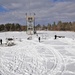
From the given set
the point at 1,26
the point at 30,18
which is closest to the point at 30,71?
the point at 30,18

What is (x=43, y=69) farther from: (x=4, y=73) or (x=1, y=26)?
(x=1, y=26)

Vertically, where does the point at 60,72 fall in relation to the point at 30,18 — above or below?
below

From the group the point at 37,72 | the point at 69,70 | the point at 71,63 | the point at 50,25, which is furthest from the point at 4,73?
the point at 50,25

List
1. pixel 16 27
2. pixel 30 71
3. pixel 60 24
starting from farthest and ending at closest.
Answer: pixel 60 24 < pixel 16 27 < pixel 30 71

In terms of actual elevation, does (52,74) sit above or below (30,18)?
below

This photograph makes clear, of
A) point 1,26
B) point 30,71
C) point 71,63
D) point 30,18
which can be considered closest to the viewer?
point 30,71

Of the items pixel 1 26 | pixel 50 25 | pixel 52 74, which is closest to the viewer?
pixel 52 74

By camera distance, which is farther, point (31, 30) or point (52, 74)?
point (31, 30)

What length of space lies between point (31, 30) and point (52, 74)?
4201 cm

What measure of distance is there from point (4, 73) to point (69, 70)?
4043mm

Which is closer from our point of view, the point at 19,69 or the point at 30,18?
the point at 19,69

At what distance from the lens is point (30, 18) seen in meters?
49.5

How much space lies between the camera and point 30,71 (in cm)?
1077

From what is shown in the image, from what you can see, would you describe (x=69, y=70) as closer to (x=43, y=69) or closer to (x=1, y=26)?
(x=43, y=69)
